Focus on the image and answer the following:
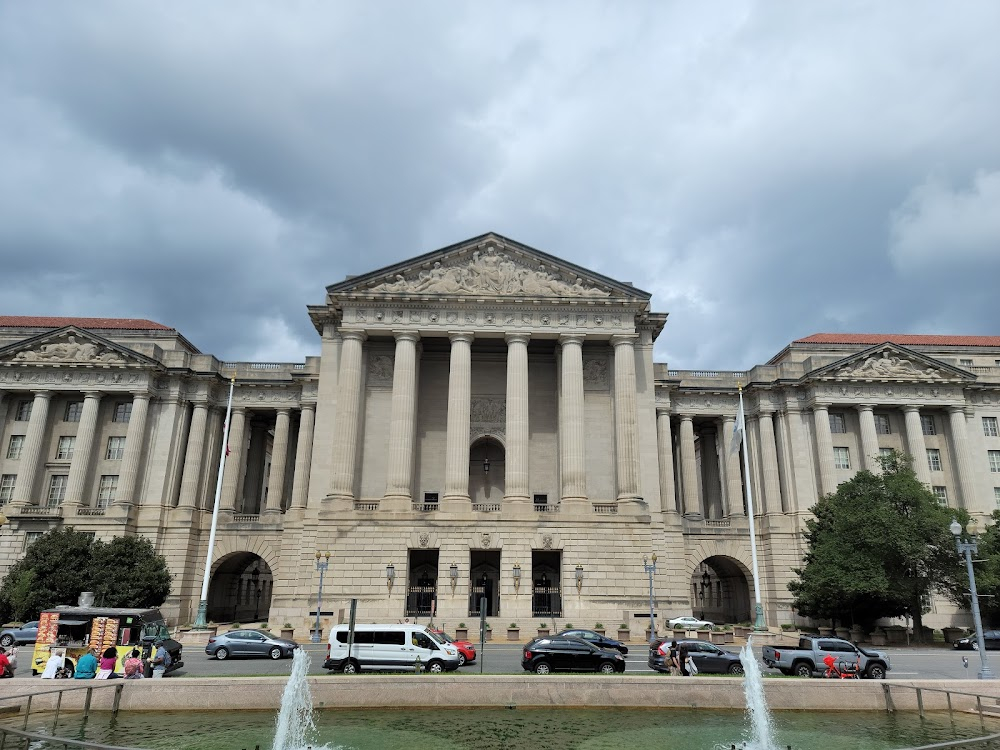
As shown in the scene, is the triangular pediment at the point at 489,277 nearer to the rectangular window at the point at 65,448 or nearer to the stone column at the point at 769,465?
the stone column at the point at 769,465

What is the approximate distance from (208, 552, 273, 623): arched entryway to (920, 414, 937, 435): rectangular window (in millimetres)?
61678

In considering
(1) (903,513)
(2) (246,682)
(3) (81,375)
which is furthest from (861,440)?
(3) (81,375)

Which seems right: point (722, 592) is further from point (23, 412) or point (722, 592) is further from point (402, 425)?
point (23, 412)

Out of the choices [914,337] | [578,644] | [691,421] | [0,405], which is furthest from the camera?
[914,337]

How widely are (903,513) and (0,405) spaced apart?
70545 millimetres

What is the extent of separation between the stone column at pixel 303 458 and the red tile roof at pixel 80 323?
1672 centimetres

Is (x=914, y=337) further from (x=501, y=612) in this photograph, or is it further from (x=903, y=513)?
(x=501, y=612)

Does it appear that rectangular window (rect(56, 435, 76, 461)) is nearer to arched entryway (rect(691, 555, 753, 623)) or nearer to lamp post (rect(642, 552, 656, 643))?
lamp post (rect(642, 552, 656, 643))

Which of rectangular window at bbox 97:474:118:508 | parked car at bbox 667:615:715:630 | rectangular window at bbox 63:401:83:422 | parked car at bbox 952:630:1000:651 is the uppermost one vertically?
rectangular window at bbox 63:401:83:422

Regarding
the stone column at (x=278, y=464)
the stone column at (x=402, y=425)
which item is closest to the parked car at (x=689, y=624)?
the stone column at (x=402, y=425)

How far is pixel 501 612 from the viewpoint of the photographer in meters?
45.8

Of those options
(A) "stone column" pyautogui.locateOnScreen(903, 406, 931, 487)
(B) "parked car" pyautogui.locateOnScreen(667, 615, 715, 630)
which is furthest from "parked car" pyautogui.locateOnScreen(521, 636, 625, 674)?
(A) "stone column" pyautogui.locateOnScreen(903, 406, 931, 487)

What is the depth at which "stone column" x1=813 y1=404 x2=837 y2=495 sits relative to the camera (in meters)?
60.2

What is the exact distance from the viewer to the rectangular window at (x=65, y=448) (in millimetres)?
59844
